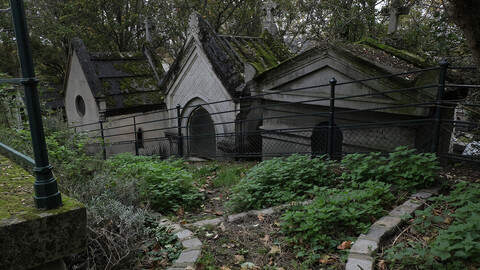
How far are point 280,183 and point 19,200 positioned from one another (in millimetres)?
2977

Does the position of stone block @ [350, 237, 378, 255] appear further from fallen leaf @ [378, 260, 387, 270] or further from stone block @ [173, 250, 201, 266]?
stone block @ [173, 250, 201, 266]

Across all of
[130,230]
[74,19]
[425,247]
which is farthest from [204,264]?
[74,19]

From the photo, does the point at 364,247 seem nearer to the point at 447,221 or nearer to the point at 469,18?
the point at 447,221

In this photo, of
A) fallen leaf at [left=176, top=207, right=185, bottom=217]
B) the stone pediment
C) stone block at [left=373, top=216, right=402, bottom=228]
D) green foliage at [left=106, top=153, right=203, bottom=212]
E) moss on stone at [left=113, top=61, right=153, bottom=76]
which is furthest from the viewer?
moss on stone at [left=113, top=61, right=153, bottom=76]

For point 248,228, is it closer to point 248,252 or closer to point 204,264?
point 248,252

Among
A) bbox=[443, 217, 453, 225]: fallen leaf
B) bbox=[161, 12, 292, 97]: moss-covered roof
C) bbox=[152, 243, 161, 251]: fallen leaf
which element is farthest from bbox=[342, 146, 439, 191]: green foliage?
bbox=[161, 12, 292, 97]: moss-covered roof

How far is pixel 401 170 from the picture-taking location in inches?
146

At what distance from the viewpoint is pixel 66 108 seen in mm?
15352

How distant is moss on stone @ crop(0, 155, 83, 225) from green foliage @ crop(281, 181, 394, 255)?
6.09 ft

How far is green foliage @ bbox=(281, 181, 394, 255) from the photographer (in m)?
2.82

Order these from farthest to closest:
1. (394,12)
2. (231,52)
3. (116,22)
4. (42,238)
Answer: (116,22) → (231,52) → (394,12) → (42,238)

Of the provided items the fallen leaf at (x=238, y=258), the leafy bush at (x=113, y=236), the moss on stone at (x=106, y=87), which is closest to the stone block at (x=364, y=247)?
the fallen leaf at (x=238, y=258)

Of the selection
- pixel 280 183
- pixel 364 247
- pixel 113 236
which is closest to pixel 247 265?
pixel 364 247

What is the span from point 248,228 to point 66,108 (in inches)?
579
